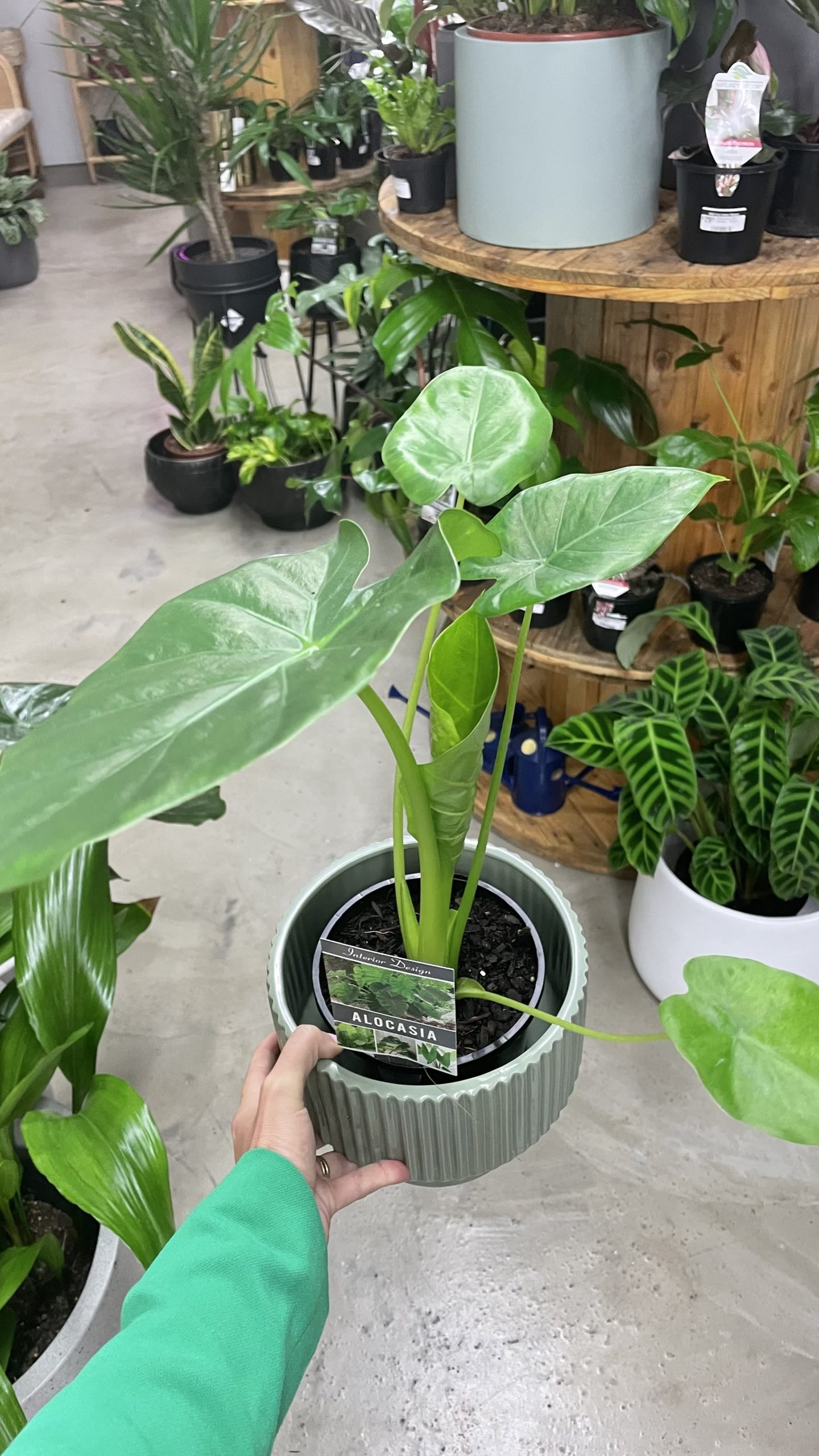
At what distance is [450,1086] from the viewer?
97 cm

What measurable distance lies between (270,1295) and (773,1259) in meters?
0.92

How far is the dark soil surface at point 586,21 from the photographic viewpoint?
1302 millimetres

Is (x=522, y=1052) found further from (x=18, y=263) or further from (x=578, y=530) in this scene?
(x=18, y=263)

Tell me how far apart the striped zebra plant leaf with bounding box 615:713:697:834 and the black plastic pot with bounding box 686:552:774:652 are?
0.32 meters

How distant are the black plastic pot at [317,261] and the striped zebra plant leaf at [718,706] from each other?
2537 mm

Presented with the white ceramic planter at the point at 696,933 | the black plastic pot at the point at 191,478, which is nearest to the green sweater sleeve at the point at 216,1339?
the white ceramic planter at the point at 696,933

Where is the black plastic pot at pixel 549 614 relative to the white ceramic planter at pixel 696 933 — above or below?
above

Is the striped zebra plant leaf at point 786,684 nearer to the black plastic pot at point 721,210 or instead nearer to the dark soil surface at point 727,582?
the dark soil surface at point 727,582

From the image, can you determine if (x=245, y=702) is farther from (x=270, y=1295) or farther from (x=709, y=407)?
(x=709, y=407)

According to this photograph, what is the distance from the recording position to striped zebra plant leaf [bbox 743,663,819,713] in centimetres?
131

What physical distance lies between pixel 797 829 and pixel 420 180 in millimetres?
1160

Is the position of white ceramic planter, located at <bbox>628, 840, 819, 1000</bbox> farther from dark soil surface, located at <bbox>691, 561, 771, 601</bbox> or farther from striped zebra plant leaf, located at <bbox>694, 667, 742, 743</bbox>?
dark soil surface, located at <bbox>691, 561, 771, 601</bbox>

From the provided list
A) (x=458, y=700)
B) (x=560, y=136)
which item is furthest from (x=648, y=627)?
(x=458, y=700)

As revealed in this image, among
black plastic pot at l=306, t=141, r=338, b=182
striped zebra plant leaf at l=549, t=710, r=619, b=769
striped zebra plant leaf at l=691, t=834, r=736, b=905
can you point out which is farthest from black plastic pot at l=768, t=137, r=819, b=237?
black plastic pot at l=306, t=141, r=338, b=182
